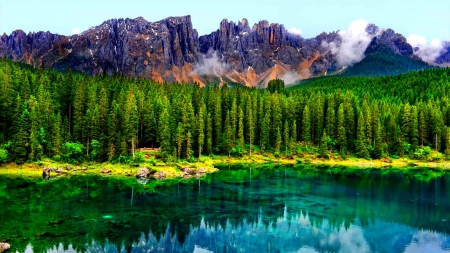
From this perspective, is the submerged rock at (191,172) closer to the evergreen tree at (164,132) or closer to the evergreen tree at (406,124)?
the evergreen tree at (164,132)

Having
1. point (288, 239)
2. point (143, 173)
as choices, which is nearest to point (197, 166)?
point (143, 173)

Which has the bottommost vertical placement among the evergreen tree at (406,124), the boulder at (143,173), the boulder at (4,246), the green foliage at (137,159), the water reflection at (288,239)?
the water reflection at (288,239)

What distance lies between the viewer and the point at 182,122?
107062mm

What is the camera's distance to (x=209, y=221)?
50.6 metres

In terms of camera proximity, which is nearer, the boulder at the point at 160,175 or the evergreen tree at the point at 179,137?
the boulder at the point at 160,175

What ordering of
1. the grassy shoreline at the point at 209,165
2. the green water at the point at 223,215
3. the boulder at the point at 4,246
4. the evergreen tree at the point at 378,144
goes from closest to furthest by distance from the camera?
the boulder at the point at 4,246 → the green water at the point at 223,215 → the grassy shoreline at the point at 209,165 → the evergreen tree at the point at 378,144

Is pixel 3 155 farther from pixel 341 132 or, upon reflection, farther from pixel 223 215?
pixel 341 132

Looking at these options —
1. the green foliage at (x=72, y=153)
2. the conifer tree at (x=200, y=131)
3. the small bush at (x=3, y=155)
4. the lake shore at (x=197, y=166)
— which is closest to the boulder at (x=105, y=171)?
the lake shore at (x=197, y=166)

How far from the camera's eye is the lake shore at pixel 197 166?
8400 centimetres

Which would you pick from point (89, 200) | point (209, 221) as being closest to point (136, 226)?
point (209, 221)

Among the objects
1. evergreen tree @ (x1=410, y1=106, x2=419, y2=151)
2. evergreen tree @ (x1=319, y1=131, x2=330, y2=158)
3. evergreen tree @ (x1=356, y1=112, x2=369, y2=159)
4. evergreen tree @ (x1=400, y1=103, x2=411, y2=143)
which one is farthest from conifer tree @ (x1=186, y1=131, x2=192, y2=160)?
evergreen tree @ (x1=410, y1=106, x2=419, y2=151)

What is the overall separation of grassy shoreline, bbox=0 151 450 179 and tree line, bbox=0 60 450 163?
288cm

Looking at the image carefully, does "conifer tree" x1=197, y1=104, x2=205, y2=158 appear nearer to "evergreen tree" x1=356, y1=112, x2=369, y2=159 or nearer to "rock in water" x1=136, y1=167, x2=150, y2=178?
"rock in water" x1=136, y1=167, x2=150, y2=178

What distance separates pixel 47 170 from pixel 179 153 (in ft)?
Result: 106
